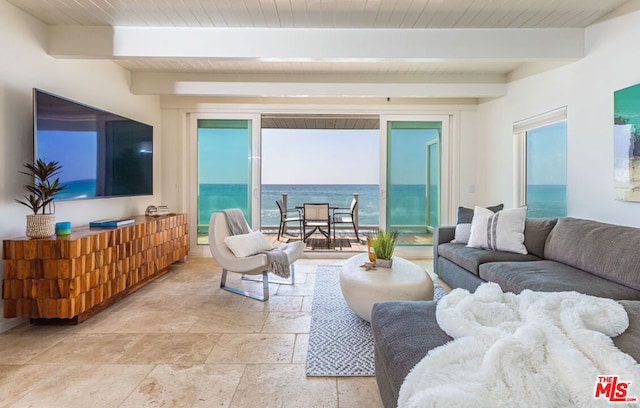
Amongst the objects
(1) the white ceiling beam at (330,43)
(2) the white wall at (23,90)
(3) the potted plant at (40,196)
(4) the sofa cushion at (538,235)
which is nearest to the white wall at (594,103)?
(1) the white ceiling beam at (330,43)

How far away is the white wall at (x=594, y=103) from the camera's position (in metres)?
2.59

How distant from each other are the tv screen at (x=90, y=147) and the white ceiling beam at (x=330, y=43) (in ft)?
2.03

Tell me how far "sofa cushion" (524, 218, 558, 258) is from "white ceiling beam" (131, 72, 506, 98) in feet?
6.53

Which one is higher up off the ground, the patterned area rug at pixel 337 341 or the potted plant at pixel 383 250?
the potted plant at pixel 383 250

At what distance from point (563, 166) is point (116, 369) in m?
4.26

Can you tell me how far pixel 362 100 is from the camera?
496 centimetres

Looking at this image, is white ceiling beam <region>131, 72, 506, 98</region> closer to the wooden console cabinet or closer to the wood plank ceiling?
the wood plank ceiling

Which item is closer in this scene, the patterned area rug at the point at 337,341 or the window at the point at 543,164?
the patterned area rug at the point at 337,341

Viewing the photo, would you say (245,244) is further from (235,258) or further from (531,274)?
(531,274)

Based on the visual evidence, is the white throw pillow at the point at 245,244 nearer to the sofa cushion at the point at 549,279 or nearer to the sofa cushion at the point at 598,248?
the sofa cushion at the point at 549,279

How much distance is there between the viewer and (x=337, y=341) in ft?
7.61

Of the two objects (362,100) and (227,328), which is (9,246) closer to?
(227,328)

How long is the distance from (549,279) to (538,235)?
0.95m

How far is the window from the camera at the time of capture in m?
3.42
